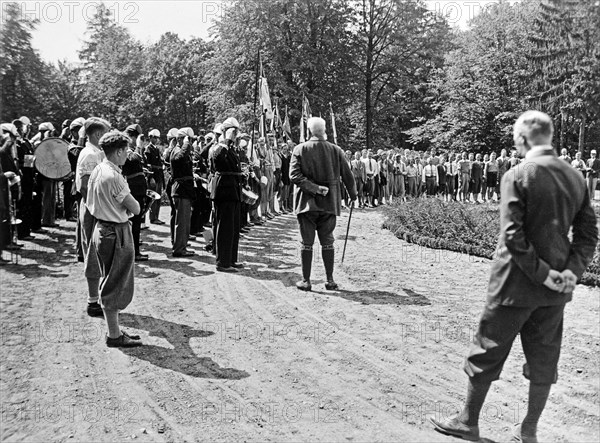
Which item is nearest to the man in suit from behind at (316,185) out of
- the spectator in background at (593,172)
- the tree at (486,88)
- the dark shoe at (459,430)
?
the dark shoe at (459,430)

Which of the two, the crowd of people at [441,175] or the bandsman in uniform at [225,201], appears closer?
the bandsman in uniform at [225,201]

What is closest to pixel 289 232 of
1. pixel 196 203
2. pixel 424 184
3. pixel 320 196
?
pixel 196 203

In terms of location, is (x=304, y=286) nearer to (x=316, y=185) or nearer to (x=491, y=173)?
(x=316, y=185)

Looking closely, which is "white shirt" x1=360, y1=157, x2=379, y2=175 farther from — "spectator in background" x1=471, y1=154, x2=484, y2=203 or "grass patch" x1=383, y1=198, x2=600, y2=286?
"grass patch" x1=383, y1=198, x2=600, y2=286

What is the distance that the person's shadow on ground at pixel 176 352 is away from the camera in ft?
17.3

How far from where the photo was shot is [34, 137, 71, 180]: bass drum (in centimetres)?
1065

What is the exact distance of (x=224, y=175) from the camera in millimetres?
9359

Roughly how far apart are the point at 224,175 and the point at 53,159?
3485mm

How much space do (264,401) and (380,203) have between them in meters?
18.0

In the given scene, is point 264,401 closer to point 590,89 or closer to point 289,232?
point 289,232

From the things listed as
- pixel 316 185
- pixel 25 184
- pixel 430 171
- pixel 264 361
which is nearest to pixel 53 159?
→ pixel 25 184

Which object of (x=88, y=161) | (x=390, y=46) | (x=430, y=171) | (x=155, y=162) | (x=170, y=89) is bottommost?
(x=88, y=161)

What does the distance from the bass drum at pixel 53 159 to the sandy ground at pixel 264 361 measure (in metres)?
2.16

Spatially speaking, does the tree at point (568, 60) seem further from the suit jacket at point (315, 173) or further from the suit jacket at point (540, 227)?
the suit jacket at point (540, 227)
